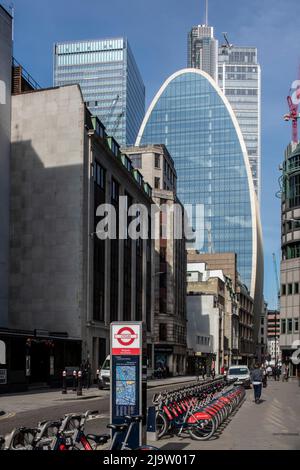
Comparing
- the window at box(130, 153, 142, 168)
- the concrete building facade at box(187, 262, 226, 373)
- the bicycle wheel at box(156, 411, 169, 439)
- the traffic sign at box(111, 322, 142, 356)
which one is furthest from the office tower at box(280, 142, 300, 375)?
the traffic sign at box(111, 322, 142, 356)

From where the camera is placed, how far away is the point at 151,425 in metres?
17.1

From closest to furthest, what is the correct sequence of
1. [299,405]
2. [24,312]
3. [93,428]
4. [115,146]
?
[93,428] → [299,405] → [24,312] → [115,146]

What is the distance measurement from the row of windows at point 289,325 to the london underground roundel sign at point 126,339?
82.5 m

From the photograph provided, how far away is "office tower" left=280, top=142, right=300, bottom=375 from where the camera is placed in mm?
93938

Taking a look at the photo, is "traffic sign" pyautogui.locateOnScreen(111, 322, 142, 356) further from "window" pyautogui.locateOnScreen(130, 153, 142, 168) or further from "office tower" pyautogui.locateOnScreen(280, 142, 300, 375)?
"window" pyautogui.locateOnScreen(130, 153, 142, 168)

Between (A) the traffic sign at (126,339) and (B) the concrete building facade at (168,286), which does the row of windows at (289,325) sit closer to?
(B) the concrete building facade at (168,286)

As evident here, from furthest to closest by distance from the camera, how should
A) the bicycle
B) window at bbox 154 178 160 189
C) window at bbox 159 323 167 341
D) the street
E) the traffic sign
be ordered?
window at bbox 154 178 160 189 < window at bbox 159 323 167 341 < the street < the traffic sign < the bicycle

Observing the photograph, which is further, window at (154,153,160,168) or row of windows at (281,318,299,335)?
window at (154,153,160,168)

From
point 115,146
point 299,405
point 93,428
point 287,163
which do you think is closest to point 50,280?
point 115,146

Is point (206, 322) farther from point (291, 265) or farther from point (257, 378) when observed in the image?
point (257, 378)

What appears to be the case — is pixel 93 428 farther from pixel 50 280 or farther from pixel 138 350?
pixel 50 280

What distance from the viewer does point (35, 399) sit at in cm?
3662

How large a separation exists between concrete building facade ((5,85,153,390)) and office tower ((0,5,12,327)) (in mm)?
1399

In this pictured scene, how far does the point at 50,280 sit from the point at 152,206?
99.8ft
